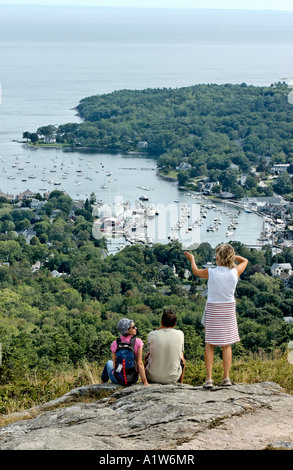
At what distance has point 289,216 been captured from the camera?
82.4 feet

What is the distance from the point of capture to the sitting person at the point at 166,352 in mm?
3018

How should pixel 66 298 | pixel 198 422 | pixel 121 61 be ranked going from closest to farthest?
pixel 198 422 < pixel 66 298 < pixel 121 61

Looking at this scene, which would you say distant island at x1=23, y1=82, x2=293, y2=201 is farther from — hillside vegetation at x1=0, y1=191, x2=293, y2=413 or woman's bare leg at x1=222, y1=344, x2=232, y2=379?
woman's bare leg at x1=222, y1=344, x2=232, y2=379

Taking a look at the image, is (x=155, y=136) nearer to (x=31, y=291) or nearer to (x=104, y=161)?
(x=104, y=161)

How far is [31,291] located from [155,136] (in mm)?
24823

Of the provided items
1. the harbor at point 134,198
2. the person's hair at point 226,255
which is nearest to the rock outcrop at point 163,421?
the person's hair at point 226,255

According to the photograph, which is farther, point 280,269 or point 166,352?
point 280,269

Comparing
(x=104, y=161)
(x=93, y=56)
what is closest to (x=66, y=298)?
(x=104, y=161)

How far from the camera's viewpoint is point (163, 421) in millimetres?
2578

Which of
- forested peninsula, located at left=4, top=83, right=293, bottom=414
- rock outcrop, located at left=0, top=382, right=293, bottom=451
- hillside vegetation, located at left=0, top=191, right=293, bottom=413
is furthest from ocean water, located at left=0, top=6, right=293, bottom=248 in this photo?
rock outcrop, located at left=0, top=382, right=293, bottom=451

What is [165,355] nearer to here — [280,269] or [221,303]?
[221,303]

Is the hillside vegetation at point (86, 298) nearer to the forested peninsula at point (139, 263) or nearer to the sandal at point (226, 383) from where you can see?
the forested peninsula at point (139, 263)

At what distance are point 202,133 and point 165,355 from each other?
1459 inches

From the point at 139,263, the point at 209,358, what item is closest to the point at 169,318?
the point at 209,358
